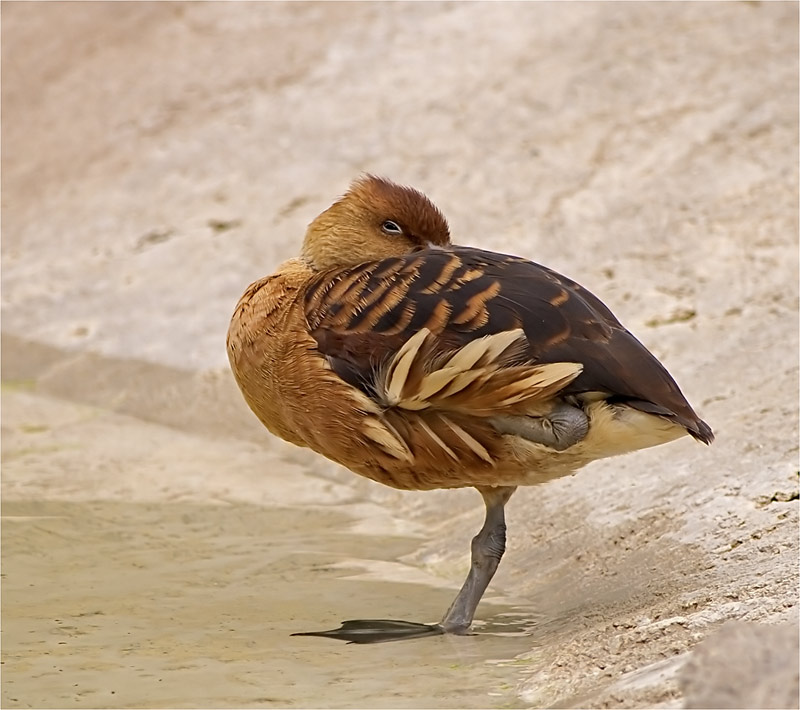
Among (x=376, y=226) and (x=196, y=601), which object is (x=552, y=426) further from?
(x=196, y=601)

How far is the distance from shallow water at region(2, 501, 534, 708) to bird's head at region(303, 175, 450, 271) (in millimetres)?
1286

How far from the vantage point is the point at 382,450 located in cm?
461

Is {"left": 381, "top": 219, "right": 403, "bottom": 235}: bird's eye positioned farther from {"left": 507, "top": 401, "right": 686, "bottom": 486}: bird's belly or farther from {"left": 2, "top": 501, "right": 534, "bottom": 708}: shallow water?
{"left": 2, "top": 501, "right": 534, "bottom": 708}: shallow water

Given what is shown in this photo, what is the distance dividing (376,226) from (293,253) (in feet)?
11.3

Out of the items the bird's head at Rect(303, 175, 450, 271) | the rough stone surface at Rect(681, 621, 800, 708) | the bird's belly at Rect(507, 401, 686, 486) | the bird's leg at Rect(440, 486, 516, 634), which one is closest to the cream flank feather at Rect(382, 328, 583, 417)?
the bird's belly at Rect(507, 401, 686, 486)

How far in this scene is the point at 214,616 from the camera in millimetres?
4805

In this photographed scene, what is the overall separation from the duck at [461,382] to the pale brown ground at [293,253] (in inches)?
20.7

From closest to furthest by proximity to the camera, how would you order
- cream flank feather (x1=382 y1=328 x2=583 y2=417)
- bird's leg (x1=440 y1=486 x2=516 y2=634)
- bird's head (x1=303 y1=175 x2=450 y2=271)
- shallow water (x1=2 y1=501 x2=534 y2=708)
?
shallow water (x1=2 y1=501 x2=534 y2=708)
cream flank feather (x1=382 y1=328 x2=583 y2=417)
bird's leg (x1=440 y1=486 x2=516 y2=634)
bird's head (x1=303 y1=175 x2=450 y2=271)

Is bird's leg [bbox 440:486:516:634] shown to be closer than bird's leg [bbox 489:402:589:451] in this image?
No

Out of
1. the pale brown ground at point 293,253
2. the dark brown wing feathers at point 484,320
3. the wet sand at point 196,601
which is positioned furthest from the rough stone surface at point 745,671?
the dark brown wing feathers at point 484,320

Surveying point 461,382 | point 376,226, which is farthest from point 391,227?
point 461,382

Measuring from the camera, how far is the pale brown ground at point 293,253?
4.23 meters

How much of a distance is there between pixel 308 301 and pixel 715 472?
1.80 meters

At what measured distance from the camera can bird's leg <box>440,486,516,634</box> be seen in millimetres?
4656
